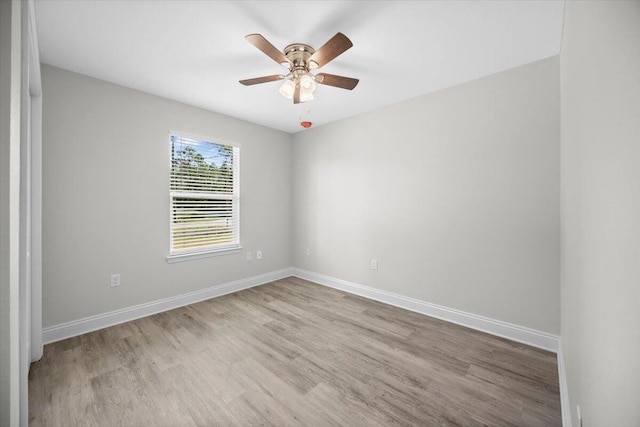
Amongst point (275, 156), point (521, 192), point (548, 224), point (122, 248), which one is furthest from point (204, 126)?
point (548, 224)

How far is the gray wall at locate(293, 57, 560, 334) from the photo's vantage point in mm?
2217

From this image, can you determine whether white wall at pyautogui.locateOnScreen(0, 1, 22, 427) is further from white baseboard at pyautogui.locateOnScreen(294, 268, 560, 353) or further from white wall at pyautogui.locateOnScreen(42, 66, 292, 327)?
white baseboard at pyautogui.locateOnScreen(294, 268, 560, 353)

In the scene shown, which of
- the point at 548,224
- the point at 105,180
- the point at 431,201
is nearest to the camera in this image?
the point at 548,224

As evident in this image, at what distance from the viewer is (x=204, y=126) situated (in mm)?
3352

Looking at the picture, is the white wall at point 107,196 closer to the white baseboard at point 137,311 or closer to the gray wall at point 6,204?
the white baseboard at point 137,311

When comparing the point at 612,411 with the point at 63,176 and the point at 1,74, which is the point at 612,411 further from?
the point at 63,176

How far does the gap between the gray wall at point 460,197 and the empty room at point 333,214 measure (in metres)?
0.02

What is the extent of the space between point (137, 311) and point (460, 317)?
11.3 ft

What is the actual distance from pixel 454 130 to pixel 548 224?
1.21 metres

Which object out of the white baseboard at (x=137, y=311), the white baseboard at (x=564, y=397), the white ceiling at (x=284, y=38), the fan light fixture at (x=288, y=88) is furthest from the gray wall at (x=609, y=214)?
the white baseboard at (x=137, y=311)

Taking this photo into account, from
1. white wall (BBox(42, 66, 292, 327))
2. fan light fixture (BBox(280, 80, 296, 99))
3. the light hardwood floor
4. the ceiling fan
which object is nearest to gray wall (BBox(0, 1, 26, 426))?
the light hardwood floor

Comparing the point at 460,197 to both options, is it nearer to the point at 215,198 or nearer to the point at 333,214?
the point at 333,214

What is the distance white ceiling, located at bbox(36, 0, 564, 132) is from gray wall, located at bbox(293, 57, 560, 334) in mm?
335

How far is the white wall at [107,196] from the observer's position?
7.68ft
